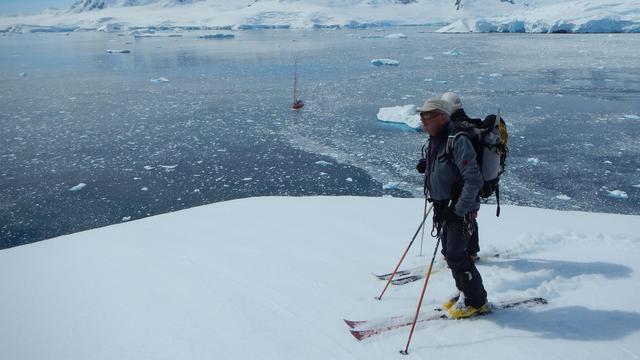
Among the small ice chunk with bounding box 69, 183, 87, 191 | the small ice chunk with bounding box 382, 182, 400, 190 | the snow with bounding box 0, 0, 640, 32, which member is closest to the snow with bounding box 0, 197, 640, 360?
the small ice chunk with bounding box 382, 182, 400, 190

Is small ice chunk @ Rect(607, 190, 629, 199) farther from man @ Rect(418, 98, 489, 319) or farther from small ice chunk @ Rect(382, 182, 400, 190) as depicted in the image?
man @ Rect(418, 98, 489, 319)

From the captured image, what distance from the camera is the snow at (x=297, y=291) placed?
3.08 m

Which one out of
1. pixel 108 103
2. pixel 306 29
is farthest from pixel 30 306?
pixel 306 29

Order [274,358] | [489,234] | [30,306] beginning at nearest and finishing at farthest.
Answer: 1. [274,358]
2. [30,306]
3. [489,234]

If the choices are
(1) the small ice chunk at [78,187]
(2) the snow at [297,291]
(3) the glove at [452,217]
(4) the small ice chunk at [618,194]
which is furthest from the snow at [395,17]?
(3) the glove at [452,217]

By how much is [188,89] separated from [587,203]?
739 inches

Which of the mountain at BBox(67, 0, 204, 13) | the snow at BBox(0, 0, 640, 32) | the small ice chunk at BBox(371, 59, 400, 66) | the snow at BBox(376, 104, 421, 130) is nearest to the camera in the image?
the snow at BBox(376, 104, 421, 130)

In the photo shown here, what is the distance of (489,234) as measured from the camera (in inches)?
204

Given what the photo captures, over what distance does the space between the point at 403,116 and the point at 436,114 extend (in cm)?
1131

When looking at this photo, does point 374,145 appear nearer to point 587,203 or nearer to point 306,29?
point 587,203

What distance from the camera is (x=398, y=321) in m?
3.31

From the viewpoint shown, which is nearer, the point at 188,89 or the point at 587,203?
the point at 587,203

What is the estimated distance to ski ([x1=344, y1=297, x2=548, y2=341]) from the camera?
3.20 meters

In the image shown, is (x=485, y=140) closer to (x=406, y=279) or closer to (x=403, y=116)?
(x=406, y=279)
